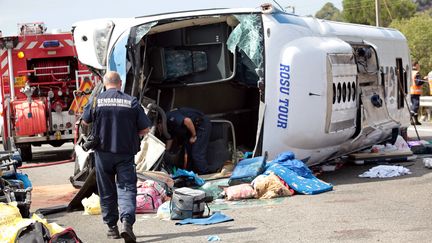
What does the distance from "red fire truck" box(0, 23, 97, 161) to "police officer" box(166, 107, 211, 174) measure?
5.51 m

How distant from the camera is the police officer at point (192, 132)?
12016mm

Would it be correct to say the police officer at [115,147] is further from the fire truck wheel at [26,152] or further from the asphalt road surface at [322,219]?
the fire truck wheel at [26,152]

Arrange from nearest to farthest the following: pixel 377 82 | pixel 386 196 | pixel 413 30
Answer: pixel 386 196, pixel 377 82, pixel 413 30

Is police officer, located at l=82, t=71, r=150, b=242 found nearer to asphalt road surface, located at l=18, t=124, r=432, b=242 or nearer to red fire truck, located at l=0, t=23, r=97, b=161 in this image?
asphalt road surface, located at l=18, t=124, r=432, b=242

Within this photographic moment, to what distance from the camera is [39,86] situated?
18.2 meters

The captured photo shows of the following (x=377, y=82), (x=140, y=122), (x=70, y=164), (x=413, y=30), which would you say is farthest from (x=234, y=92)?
(x=413, y=30)

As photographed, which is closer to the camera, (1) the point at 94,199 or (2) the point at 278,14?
(1) the point at 94,199

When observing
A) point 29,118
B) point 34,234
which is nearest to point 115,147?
→ point 34,234

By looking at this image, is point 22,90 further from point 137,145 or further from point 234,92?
point 137,145

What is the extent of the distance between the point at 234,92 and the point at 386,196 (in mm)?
4809

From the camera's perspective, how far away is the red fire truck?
56.4ft

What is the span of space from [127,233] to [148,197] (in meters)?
2.12

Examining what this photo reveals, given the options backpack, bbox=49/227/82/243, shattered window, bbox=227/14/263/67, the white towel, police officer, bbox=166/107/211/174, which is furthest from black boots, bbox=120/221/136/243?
the white towel

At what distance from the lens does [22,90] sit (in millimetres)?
17688
